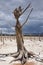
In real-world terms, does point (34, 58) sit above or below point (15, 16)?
below

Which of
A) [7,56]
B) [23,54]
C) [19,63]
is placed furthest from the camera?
[7,56]

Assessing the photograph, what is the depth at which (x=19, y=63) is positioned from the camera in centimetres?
1427

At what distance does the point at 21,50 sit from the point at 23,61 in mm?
1266

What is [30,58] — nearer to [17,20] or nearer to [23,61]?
[23,61]

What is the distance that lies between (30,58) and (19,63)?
62.0 inches

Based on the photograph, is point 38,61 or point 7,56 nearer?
point 38,61

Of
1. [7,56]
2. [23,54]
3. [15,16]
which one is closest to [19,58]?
[23,54]

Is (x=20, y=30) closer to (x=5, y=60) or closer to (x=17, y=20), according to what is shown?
(x=17, y=20)

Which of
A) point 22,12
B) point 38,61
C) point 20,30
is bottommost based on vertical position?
point 38,61

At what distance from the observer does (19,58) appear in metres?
15.0

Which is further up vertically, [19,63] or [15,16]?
[15,16]

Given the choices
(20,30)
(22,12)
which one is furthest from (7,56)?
(22,12)

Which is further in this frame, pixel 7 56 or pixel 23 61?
pixel 7 56

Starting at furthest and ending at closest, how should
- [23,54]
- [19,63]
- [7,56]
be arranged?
[7,56]
[23,54]
[19,63]
